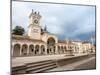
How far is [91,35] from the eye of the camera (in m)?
2.96

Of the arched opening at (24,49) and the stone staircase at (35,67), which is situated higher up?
the arched opening at (24,49)

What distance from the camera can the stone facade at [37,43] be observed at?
259 cm

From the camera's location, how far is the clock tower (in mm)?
2645

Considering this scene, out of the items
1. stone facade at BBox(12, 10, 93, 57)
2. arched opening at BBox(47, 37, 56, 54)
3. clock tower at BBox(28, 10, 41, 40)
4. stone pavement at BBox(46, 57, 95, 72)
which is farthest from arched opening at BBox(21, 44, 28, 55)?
stone pavement at BBox(46, 57, 95, 72)

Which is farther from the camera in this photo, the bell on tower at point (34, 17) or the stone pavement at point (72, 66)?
the stone pavement at point (72, 66)


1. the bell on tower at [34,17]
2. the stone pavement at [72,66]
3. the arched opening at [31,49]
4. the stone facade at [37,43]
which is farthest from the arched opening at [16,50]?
the stone pavement at [72,66]

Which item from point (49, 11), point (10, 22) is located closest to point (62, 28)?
point (49, 11)

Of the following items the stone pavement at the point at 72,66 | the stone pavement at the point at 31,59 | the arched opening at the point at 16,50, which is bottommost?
the stone pavement at the point at 72,66

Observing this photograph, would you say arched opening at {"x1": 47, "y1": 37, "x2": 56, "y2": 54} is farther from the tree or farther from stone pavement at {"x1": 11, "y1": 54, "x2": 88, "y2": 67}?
the tree

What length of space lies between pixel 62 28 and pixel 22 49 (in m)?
0.63

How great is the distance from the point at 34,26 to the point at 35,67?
21.3 inches

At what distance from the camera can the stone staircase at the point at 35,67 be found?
8.48 feet

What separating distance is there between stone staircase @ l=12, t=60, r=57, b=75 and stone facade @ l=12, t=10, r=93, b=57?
0.44 ft

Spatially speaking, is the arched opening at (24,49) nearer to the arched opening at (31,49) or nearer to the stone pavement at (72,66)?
the arched opening at (31,49)
